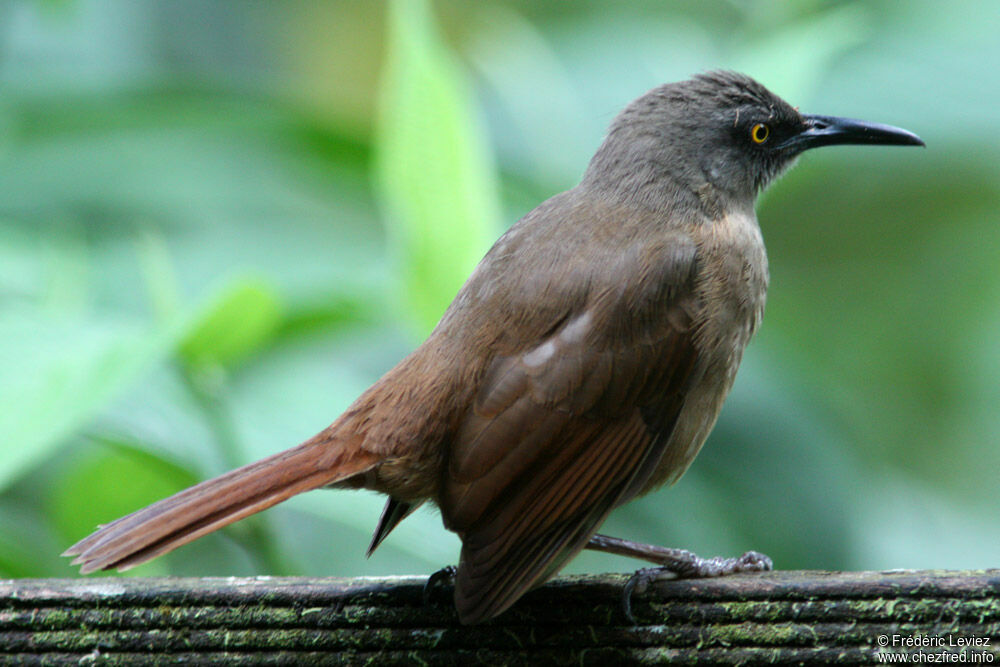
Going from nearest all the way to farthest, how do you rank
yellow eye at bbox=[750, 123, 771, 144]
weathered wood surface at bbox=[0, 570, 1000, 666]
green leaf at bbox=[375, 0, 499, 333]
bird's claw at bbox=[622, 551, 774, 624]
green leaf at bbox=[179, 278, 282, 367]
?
weathered wood surface at bbox=[0, 570, 1000, 666] < bird's claw at bbox=[622, 551, 774, 624] < green leaf at bbox=[179, 278, 282, 367] < green leaf at bbox=[375, 0, 499, 333] < yellow eye at bbox=[750, 123, 771, 144]

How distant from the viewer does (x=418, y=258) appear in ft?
9.62

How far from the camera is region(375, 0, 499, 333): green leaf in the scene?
115 inches

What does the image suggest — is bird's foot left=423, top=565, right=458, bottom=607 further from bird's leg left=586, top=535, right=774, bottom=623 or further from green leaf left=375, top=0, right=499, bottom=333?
green leaf left=375, top=0, right=499, bottom=333

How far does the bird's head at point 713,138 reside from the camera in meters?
3.44

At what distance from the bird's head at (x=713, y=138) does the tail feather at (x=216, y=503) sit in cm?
120

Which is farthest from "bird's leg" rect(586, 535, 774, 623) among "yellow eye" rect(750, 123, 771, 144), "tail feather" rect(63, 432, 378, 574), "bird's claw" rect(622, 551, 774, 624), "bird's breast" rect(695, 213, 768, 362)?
"yellow eye" rect(750, 123, 771, 144)

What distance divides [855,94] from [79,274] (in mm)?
2868

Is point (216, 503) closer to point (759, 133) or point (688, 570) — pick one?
point (688, 570)

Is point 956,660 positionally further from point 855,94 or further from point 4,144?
point 4,144

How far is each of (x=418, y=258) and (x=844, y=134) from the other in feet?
5.00

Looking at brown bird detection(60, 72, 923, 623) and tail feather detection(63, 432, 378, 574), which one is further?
brown bird detection(60, 72, 923, 623)

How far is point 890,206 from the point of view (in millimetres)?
5520

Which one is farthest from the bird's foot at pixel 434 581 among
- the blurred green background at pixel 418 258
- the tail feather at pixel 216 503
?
the blurred green background at pixel 418 258

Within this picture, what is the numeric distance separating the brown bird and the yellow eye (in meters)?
0.41
